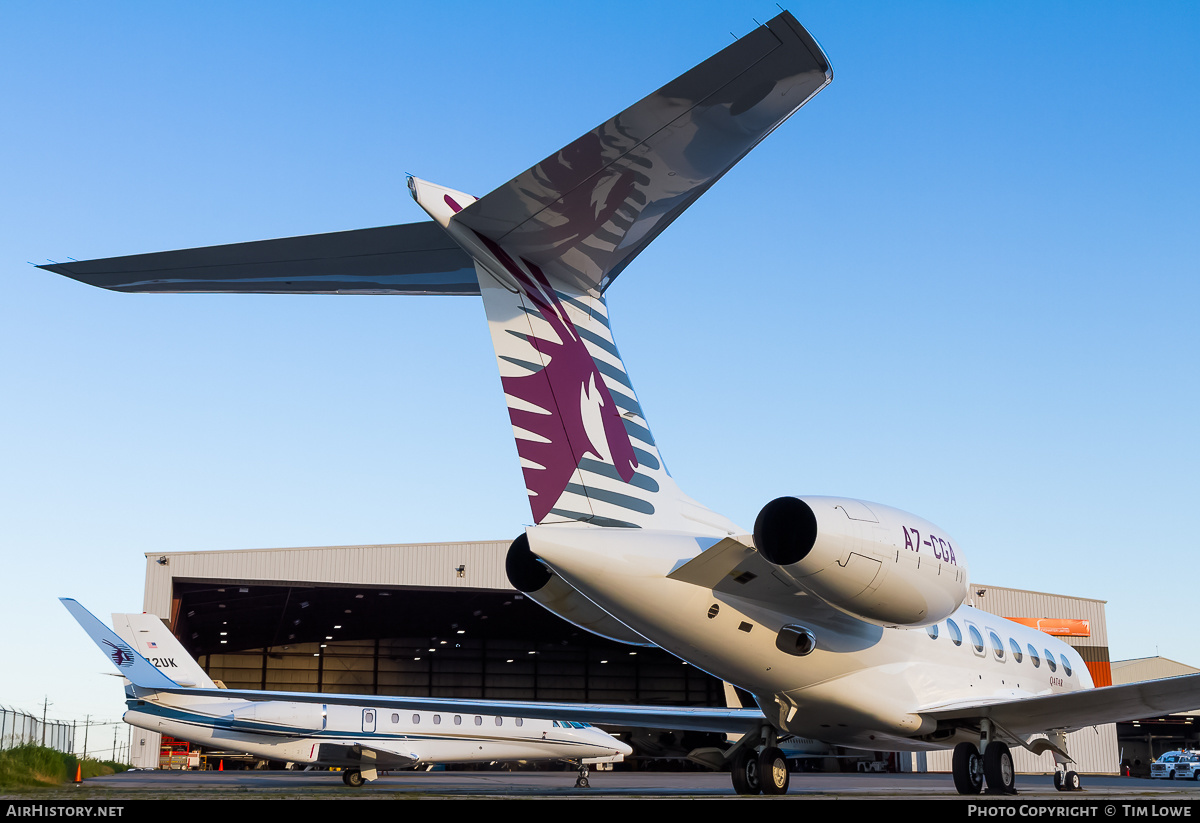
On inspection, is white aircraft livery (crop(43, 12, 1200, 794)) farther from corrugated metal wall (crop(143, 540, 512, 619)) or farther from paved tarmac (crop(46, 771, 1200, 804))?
corrugated metal wall (crop(143, 540, 512, 619))

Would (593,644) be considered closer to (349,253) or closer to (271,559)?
(271,559)

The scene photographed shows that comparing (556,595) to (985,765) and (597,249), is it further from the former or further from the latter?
(985,765)

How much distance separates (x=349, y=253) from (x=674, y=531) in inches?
121

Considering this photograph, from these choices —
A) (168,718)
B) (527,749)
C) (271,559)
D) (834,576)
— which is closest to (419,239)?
(834,576)

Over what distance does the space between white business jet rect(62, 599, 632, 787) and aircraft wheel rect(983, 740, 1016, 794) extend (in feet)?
30.8

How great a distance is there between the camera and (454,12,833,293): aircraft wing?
15.4 ft

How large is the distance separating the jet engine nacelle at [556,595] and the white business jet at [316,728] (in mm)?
10355

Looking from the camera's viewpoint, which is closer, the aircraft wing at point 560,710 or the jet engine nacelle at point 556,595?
the jet engine nacelle at point 556,595

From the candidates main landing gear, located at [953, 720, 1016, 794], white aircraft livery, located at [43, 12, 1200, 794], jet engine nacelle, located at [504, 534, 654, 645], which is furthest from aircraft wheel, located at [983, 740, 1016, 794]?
jet engine nacelle, located at [504, 534, 654, 645]

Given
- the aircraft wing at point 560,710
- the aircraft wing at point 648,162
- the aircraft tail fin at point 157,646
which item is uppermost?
the aircraft wing at point 648,162

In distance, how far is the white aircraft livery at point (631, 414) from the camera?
17.5 ft

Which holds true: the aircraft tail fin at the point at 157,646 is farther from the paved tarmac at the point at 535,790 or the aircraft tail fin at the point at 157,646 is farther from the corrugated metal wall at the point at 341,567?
the corrugated metal wall at the point at 341,567

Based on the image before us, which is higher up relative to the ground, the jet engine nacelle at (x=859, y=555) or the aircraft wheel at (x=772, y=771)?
the jet engine nacelle at (x=859, y=555)

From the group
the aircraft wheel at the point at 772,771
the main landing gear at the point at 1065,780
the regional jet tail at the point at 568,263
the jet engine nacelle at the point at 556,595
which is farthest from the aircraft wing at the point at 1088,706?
the regional jet tail at the point at 568,263
